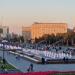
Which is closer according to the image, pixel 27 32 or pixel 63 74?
pixel 63 74

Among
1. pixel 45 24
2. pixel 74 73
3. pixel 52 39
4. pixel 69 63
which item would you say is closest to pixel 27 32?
pixel 45 24

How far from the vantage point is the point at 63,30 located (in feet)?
458

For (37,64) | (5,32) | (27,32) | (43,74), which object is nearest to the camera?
(43,74)

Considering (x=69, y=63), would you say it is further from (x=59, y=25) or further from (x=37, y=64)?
(x=59, y=25)

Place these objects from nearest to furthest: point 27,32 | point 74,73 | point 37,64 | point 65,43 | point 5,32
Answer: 1. point 74,73
2. point 37,64
3. point 65,43
4. point 5,32
5. point 27,32

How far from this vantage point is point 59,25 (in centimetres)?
14212

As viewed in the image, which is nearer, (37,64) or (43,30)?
(37,64)

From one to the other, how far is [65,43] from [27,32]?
249ft

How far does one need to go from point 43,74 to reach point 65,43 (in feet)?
235

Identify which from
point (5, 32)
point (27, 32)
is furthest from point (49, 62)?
point (27, 32)

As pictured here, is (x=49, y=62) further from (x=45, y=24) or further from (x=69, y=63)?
(x=45, y=24)

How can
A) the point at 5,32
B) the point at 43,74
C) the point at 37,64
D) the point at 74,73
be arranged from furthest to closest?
the point at 5,32 → the point at 37,64 → the point at 74,73 → the point at 43,74

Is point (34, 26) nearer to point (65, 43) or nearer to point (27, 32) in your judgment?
point (27, 32)

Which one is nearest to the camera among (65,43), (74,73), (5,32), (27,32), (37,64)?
(74,73)
